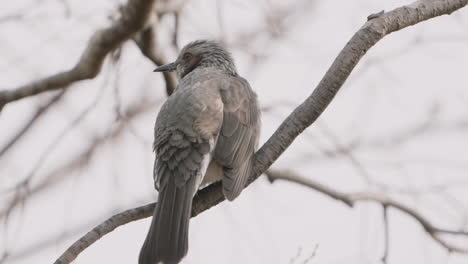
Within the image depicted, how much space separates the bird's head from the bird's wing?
80cm

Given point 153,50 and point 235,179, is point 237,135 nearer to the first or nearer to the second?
point 235,179

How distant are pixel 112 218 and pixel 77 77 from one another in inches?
90.0

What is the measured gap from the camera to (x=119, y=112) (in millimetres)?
6426

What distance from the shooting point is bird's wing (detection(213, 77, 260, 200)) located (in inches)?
188

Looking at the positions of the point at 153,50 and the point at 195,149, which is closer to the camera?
the point at 195,149

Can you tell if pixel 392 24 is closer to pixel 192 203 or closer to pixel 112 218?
pixel 192 203

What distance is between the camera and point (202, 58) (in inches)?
265

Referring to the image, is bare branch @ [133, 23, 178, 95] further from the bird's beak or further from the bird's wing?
the bird's wing

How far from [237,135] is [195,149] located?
355 mm

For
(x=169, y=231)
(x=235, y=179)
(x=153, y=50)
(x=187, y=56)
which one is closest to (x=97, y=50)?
(x=153, y=50)

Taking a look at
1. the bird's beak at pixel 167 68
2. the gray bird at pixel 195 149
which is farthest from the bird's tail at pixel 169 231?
the bird's beak at pixel 167 68

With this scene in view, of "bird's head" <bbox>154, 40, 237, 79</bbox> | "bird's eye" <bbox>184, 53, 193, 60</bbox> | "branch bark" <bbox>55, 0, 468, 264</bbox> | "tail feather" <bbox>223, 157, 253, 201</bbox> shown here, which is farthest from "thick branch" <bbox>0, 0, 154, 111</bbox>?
"branch bark" <bbox>55, 0, 468, 264</bbox>

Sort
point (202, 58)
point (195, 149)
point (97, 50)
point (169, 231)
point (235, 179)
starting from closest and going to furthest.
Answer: point (169, 231)
point (235, 179)
point (195, 149)
point (97, 50)
point (202, 58)

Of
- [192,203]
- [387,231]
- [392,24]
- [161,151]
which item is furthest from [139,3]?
[387,231]
